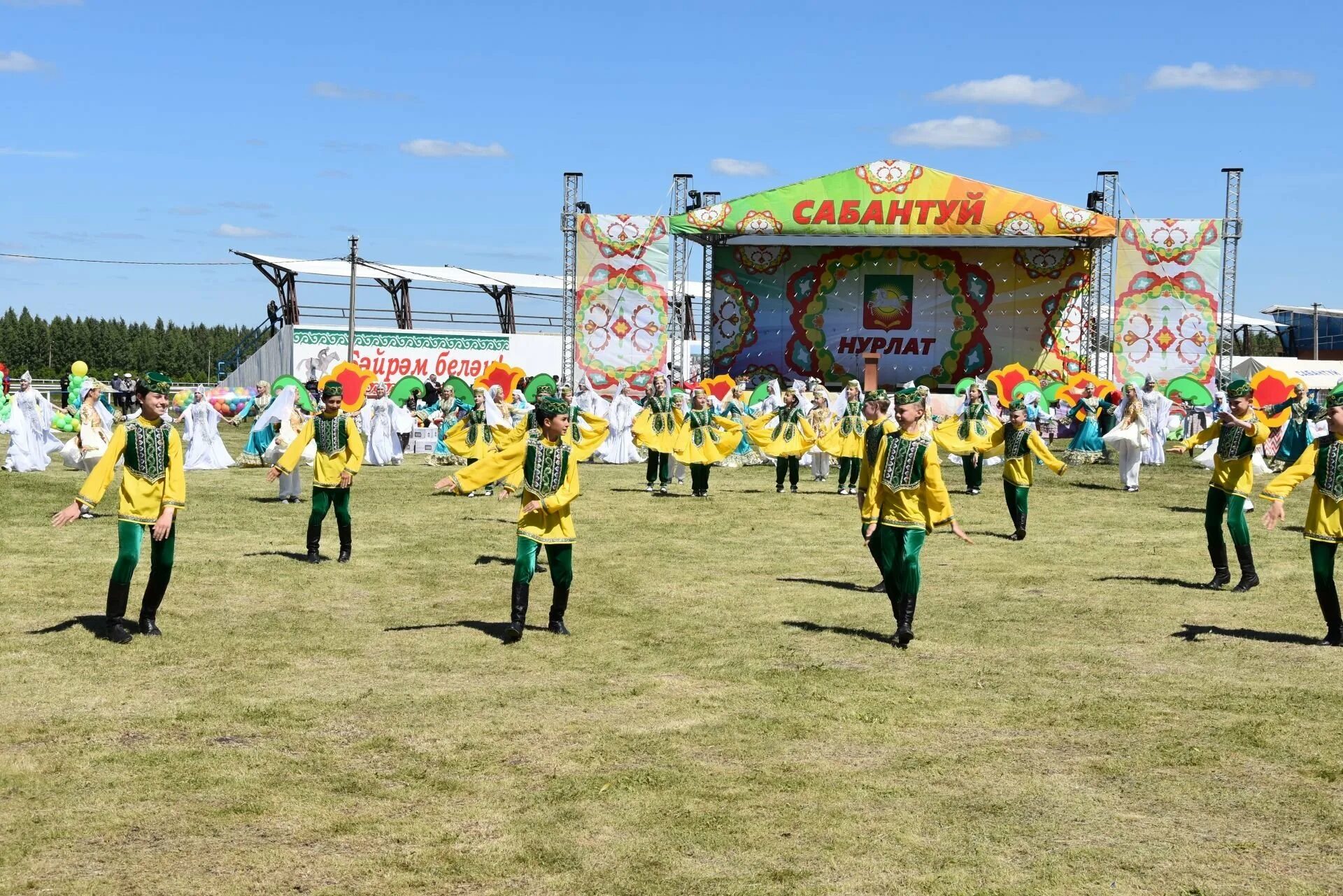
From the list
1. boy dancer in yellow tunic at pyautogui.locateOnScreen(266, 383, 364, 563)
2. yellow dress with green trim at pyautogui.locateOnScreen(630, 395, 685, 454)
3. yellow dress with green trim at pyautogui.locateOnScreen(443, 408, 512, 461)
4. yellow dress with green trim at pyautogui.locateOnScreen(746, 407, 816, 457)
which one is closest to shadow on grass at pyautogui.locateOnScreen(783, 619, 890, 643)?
boy dancer in yellow tunic at pyautogui.locateOnScreen(266, 383, 364, 563)

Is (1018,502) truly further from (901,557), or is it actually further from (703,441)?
(901,557)

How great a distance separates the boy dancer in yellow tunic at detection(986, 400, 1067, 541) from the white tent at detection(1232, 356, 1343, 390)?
3648 centimetres

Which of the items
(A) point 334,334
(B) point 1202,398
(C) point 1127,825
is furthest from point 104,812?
(A) point 334,334

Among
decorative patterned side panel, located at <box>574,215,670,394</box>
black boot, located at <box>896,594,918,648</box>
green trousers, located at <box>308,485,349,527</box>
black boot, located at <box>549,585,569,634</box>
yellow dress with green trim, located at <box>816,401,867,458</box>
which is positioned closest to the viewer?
black boot, located at <box>896,594,918,648</box>

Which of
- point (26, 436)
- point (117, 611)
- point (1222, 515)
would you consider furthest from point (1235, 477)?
point (26, 436)

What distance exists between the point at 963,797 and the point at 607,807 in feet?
5.32

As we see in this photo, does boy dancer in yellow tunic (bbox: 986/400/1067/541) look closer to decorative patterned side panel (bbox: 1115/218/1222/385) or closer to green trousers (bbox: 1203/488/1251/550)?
green trousers (bbox: 1203/488/1251/550)

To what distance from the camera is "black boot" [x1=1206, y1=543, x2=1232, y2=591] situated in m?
12.6

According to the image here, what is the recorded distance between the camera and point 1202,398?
3266 centimetres

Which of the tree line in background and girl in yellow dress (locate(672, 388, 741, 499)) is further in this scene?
the tree line in background

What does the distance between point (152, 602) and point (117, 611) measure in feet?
0.83

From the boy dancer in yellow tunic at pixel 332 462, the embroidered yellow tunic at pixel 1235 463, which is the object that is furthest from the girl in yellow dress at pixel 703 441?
the embroidered yellow tunic at pixel 1235 463

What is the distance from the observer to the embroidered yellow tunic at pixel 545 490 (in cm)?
969

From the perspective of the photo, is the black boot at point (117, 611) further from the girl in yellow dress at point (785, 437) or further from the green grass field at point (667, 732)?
the girl in yellow dress at point (785, 437)
